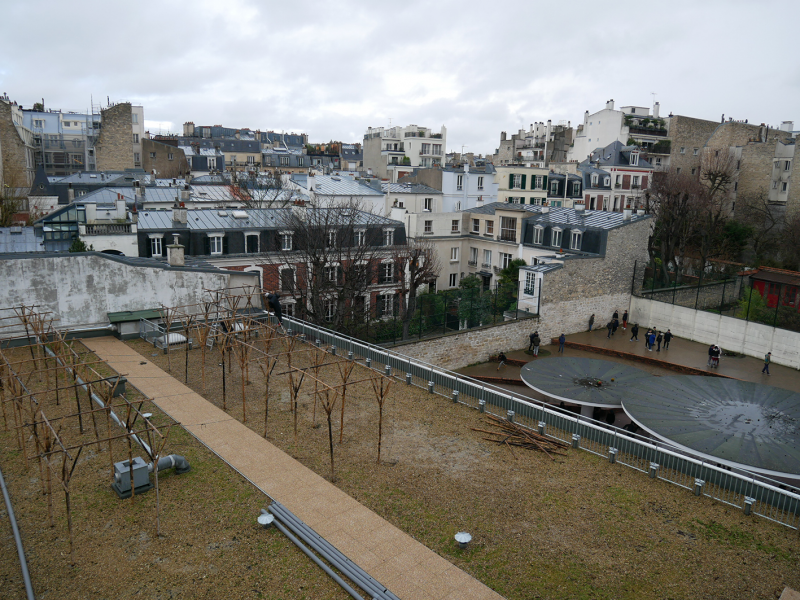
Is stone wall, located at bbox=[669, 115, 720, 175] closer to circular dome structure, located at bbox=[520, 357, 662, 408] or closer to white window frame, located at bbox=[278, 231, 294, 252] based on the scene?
circular dome structure, located at bbox=[520, 357, 662, 408]

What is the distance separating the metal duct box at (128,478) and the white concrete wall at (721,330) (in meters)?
30.4

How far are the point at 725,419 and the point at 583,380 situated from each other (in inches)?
218

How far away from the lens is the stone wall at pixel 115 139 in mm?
58344

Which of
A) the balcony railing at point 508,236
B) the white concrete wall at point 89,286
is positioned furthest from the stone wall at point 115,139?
the white concrete wall at point 89,286

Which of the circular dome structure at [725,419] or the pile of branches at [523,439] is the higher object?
the pile of branches at [523,439]

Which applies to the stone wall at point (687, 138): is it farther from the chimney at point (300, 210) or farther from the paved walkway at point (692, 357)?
the chimney at point (300, 210)

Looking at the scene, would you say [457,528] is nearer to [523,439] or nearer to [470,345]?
[523,439]

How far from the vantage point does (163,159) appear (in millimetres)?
66000

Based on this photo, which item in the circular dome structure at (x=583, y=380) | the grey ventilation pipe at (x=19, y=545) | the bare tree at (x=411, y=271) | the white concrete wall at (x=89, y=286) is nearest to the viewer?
the grey ventilation pipe at (x=19, y=545)

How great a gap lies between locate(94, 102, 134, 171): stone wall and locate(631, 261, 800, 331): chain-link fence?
52.7m

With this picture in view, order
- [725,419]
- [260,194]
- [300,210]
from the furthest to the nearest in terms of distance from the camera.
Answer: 1. [260,194]
2. [300,210]
3. [725,419]

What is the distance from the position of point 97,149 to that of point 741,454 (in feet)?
208

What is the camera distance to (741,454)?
1460cm

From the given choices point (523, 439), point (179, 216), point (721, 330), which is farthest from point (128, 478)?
point (721, 330)
